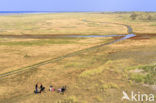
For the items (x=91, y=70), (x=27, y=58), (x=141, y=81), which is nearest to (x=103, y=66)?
(x=91, y=70)

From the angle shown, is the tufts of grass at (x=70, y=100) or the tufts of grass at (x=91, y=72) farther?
the tufts of grass at (x=91, y=72)

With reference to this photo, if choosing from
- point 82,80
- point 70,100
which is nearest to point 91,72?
point 82,80

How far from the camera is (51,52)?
2742 centimetres

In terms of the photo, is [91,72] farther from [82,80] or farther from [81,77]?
[82,80]

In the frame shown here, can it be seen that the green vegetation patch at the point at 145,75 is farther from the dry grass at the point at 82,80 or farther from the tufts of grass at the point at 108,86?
the tufts of grass at the point at 108,86

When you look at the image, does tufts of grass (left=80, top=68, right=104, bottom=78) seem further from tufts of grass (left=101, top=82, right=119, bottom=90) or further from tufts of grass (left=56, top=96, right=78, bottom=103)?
tufts of grass (left=56, top=96, right=78, bottom=103)

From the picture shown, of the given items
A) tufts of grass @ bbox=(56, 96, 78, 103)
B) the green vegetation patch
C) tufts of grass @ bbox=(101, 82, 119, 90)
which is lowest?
tufts of grass @ bbox=(56, 96, 78, 103)

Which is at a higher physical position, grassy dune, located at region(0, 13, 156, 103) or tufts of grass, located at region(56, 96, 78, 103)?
grassy dune, located at region(0, 13, 156, 103)

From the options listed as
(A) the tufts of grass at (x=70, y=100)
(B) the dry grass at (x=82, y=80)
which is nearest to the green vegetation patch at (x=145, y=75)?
(B) the dry grass at (x=82, y=80)

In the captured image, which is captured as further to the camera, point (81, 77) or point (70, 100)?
point (81, 77)

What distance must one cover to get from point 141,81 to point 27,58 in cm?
1767

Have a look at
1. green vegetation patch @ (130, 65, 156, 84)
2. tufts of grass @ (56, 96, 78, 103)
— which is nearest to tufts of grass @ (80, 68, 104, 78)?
green vegetation patch @ (130, 65, 156, 84)

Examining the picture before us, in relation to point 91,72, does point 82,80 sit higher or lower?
lower

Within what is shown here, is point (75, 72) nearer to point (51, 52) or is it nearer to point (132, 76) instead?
point (132, 76)
